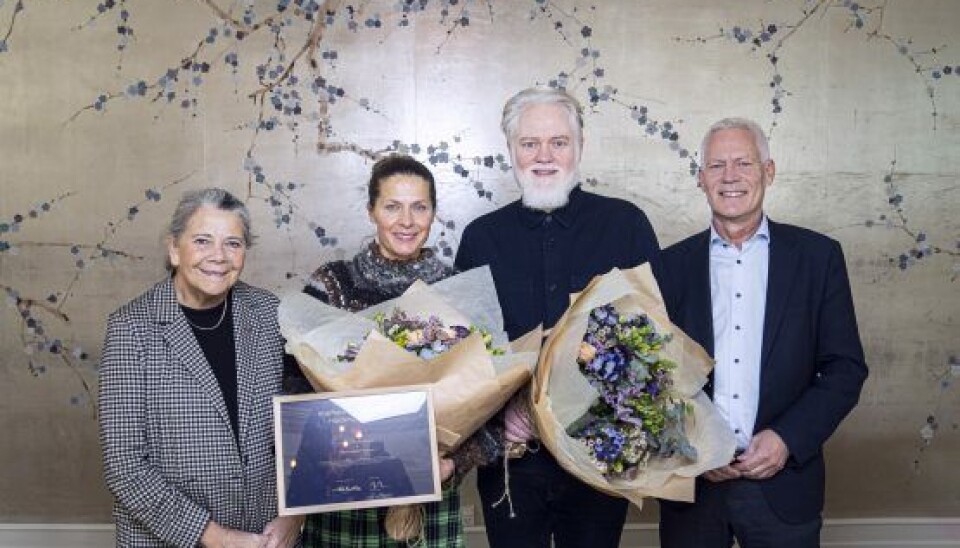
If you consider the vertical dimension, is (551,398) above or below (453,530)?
above

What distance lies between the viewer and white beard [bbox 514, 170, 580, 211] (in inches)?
95.3

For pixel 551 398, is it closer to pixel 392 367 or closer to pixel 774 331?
pixel 392 367

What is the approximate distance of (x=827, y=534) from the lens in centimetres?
409

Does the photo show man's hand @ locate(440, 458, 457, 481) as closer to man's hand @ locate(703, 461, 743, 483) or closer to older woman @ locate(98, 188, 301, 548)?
older woman @ locate(98, 188, 301, 548)

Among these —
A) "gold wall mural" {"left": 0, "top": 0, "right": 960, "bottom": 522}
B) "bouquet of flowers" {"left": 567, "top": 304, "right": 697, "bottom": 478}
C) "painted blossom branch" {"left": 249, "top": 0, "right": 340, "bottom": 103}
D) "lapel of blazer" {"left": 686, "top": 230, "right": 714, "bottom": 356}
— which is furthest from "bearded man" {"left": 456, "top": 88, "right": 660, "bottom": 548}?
"painted blossom branch" {"left": 249, "top": 0, "right": 340, "bottom": 103}

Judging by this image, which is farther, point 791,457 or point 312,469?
point 791,457

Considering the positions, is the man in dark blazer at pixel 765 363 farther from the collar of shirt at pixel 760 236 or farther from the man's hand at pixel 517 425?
the man's hand at pixel 517 425

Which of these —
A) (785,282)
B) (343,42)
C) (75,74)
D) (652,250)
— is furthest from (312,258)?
(785,282)

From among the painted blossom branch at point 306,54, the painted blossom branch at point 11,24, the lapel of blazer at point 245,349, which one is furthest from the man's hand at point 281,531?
the painted blossom branch at point 11,24

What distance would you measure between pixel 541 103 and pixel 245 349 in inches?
37.5

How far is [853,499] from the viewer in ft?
13.5

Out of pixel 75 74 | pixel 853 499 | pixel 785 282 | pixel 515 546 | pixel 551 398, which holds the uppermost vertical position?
pixel 75 74

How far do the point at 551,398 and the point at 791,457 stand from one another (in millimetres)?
746

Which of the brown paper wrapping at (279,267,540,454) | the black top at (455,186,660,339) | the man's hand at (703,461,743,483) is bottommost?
the man's hand at (703,461,743,483)
